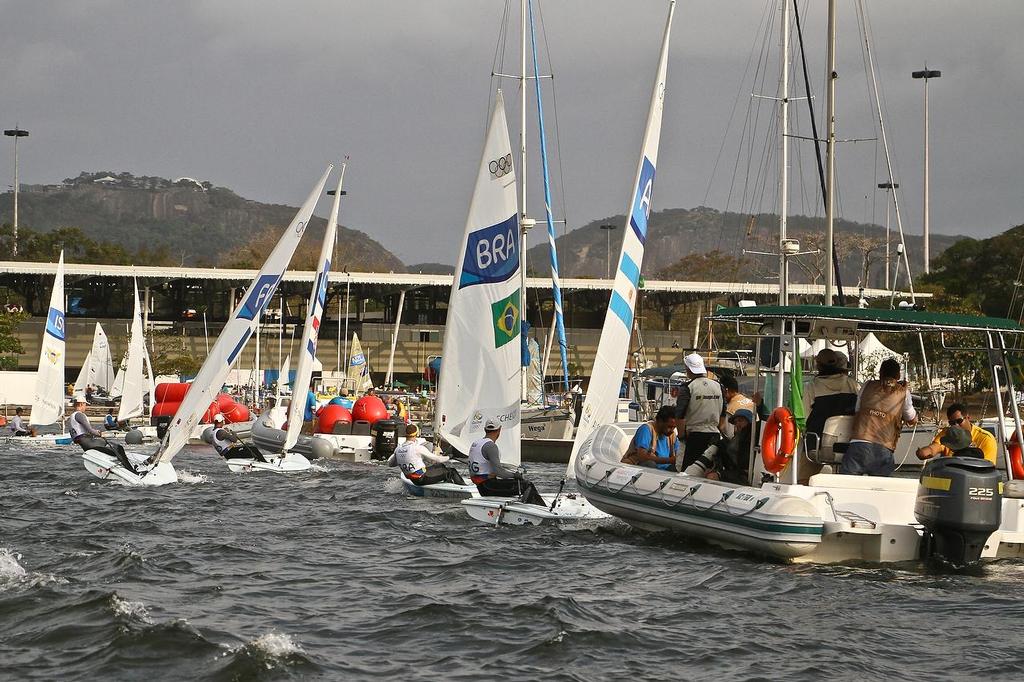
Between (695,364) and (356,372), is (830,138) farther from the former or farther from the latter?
(356,372)

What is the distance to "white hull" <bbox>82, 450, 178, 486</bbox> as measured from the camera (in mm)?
21812

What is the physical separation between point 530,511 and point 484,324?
3764 mm

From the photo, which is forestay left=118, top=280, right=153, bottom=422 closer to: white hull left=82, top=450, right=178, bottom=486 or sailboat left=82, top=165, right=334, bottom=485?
white hull left=82, top=450, right=178, bottom=486

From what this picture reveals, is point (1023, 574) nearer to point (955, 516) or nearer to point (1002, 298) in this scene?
point (955, 516)

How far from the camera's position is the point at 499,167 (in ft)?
62.1

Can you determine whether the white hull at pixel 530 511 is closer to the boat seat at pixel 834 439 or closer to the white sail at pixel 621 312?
the white sail at pixel 621 312

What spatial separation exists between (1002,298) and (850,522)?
2154 inches

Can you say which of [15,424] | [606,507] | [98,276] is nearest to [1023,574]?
[606,507]

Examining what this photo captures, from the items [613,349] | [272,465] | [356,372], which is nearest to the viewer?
[613,349]

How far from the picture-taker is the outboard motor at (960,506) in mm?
11508

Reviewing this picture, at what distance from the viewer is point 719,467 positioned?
1372 centimetres

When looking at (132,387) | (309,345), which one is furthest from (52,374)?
(309,345)

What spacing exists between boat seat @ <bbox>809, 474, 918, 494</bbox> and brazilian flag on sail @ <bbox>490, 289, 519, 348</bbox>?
732cm

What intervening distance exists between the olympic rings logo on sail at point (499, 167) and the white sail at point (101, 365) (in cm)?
3499
